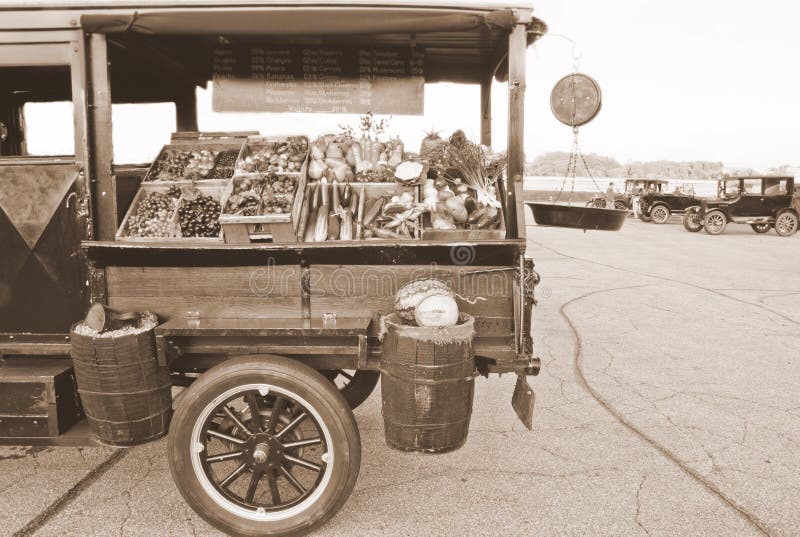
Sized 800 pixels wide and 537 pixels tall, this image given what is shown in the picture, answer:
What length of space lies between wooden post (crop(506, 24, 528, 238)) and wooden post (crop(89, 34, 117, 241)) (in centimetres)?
219

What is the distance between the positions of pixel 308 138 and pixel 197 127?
1.29 metres

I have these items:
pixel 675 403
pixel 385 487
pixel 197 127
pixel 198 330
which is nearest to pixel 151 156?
pixel 197 127

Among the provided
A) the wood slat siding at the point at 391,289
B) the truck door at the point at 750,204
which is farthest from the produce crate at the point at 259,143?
the truck door at the point at 750,204

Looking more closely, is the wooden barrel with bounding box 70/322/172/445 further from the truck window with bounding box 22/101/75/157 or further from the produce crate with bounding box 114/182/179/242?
the truck window with bounding box 22/101/75/157

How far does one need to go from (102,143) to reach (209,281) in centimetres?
96

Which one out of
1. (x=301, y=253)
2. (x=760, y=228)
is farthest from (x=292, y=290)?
(x=760, y=228)

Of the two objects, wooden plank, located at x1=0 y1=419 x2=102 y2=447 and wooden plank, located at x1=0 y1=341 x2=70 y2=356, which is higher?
wooden plank, located at x1=0 y1=341 x2=70 y2=356

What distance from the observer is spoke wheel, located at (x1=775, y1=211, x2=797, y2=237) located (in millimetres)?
20559

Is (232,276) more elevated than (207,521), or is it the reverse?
(232,276)

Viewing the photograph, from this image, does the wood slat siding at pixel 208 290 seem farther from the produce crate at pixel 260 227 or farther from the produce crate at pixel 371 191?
the produce crate at pixel 371 191

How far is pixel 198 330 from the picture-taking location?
Result: 9.29 feet

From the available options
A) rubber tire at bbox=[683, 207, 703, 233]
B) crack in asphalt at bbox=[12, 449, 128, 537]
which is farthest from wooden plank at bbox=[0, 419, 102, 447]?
rubber tire at bbox=[683, 207, 703, 233]

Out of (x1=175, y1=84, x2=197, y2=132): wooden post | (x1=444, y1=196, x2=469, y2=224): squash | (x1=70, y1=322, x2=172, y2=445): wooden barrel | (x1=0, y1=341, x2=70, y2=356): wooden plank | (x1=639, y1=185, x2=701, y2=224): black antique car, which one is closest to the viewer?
(x1=70, y1=322, x2=172, y2=445): wooden barrel

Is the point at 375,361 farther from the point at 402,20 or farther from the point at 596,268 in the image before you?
the point at 596,268
